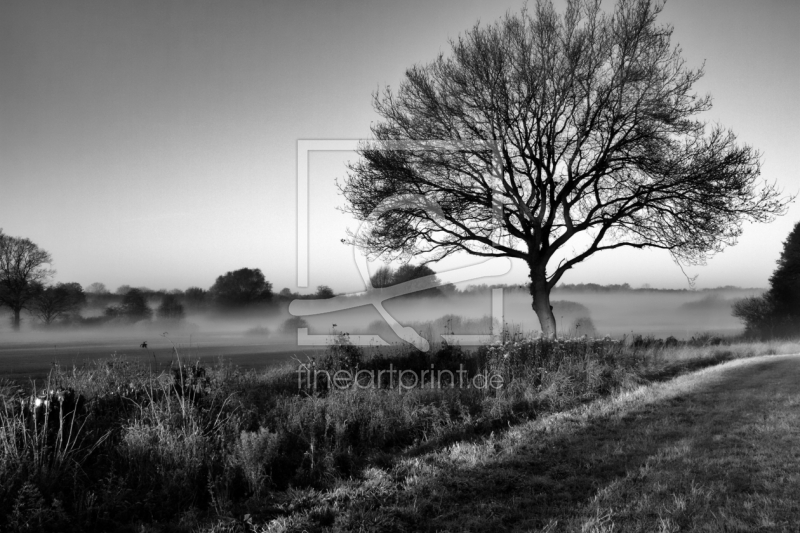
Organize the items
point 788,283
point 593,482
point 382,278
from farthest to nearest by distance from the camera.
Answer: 1. point 788,283
2. point 382,278
3. point 593,482

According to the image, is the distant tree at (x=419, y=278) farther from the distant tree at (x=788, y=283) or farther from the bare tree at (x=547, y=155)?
the distant tree at (x=788, y=283)

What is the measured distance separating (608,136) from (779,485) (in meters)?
12.6

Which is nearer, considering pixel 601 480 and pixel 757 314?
pixel 601 480

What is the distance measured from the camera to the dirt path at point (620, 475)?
4004 millimetres

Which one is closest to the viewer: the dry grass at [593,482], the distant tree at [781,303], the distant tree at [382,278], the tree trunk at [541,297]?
the dry grass at [593,482]

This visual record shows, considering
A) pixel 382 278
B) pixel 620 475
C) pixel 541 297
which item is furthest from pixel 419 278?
pixel 620 475

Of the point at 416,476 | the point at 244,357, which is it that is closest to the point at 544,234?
the point at 244,357

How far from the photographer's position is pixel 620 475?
5.03 meters

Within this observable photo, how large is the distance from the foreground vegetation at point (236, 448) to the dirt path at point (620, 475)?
0.08 m

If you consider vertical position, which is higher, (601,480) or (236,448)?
(236,448)

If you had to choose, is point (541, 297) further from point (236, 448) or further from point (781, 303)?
point (781, 303)

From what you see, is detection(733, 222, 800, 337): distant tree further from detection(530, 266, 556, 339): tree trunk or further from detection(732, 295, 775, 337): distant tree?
detection(530, 266, 556, 339): tree trunk

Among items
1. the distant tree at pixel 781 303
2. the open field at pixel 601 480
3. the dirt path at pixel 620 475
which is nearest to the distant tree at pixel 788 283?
the distant tree at pixel 781 303

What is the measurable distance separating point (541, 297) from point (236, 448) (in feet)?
42.2
